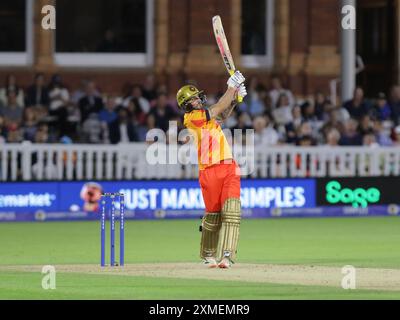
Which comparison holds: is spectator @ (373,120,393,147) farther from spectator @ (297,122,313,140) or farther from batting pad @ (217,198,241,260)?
batting pad @ (217,198,241,260)

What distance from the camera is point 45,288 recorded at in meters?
14.9

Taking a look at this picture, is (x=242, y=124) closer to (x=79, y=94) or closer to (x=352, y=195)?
(x=352, y=195)

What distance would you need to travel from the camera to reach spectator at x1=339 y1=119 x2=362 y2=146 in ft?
87.2

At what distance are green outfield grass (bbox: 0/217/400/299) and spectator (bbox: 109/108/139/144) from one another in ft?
8.04

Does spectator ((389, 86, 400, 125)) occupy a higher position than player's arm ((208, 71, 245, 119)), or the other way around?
spectator ((389, 86, 400, 125))

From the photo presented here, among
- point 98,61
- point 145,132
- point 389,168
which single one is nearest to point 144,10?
point 98,61

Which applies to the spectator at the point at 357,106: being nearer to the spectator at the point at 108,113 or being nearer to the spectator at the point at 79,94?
the spectator at the point at 108,113

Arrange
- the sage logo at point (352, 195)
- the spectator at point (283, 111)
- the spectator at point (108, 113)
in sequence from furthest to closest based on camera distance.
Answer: the spectator at point (283, 111) → the spectator at point (108, 113) → the sage logo at point (352, 195)

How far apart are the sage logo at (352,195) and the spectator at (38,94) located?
5.39 metres

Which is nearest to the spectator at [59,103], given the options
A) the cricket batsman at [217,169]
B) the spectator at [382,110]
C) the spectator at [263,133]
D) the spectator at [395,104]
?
the spectator at [263,133]

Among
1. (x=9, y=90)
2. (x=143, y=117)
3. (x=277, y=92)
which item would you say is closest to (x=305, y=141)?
(x=277, y=92)

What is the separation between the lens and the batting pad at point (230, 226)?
16406mm

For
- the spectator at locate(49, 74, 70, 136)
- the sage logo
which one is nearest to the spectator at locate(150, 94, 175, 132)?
the spectator at locate(49, 74, 70, 136)

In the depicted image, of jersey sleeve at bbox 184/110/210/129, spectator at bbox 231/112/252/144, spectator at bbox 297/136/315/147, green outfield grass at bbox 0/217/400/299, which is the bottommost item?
green outfield grass at bbox 0/217/400/299
